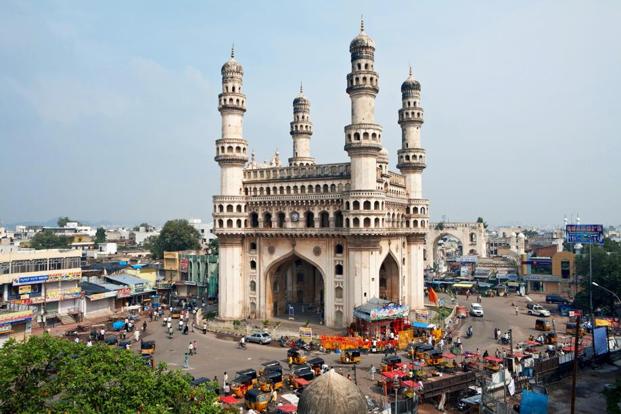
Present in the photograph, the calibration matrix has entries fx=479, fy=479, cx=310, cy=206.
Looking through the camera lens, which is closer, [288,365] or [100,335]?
[288,365]

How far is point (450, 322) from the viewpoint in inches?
1914

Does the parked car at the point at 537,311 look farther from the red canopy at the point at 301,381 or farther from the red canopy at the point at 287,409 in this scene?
the red canopy at the point at 287,409

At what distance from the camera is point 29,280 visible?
47.7 m

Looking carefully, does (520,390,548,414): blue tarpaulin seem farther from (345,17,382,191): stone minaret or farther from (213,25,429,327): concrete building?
(345,17,382,191): stone minaret

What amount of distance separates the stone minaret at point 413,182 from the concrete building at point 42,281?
3673 centimetres

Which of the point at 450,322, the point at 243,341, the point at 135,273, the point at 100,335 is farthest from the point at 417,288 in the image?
the point at 135,273

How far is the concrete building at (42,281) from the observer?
153 feet

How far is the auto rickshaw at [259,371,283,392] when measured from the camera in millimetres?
28672

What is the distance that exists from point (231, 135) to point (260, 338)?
826 inches

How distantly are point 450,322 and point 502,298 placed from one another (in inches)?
900

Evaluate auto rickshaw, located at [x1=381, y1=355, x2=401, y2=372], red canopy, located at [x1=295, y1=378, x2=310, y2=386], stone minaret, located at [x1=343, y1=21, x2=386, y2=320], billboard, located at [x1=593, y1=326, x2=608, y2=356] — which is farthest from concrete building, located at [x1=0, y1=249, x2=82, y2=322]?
billboard, located at [x1=593, y1=326, x2=608, y2=356]

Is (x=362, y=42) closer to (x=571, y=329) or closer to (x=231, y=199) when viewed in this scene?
(x=231, y=199)

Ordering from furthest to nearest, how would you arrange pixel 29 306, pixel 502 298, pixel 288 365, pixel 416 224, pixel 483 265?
pixel 483 265 < pixel 502 298 < pixel 416 224 < pixel 29 306 < pixel 288 365

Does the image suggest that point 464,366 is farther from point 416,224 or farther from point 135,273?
point 135,273
